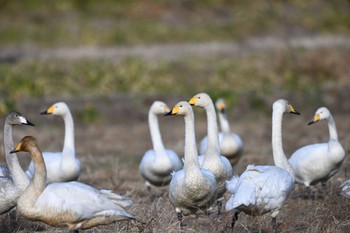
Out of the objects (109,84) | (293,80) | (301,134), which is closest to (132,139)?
(301,134)

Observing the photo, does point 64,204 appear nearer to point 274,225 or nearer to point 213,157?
point 274,225

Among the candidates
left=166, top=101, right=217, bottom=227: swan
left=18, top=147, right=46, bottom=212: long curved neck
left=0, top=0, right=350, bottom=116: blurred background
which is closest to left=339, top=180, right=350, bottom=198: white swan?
left=166, top=101, right=217, bottom=227: swan

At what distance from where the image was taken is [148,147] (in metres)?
16.6

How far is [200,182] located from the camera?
8.84 metres

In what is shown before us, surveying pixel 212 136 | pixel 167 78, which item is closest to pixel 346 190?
pixel 212 136

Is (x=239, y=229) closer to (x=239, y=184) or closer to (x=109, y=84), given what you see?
(x=239, y=184)

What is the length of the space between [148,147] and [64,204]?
29.1ft

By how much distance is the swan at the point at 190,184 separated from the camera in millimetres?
8859

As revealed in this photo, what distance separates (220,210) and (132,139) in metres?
7.37

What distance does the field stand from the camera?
10672 millimetres

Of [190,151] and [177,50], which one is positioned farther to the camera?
[177,50]

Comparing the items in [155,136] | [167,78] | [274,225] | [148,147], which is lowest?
[148,147]

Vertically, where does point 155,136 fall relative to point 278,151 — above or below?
below

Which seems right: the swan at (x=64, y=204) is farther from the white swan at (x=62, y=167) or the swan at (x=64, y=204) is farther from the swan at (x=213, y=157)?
the white swan at (x=62, y=167)
